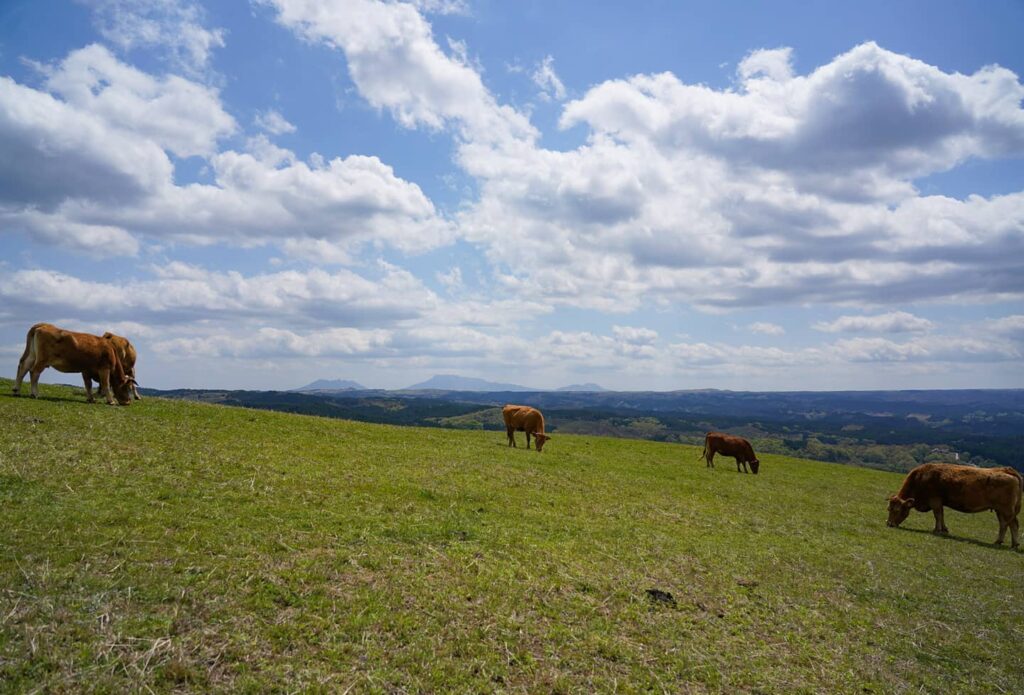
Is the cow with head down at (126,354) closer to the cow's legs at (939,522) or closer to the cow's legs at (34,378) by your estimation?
the cow's legs at (34,378)

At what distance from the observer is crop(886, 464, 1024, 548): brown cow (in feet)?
61.5

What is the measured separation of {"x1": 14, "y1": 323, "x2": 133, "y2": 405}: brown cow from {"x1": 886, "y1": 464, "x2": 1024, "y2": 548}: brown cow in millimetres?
31072

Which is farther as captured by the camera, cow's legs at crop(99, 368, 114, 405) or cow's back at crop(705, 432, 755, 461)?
cow's back at crop(705, 432, 755, 461)

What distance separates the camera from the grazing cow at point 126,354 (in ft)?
74.5

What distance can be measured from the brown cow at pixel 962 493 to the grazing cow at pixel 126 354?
31699 mm

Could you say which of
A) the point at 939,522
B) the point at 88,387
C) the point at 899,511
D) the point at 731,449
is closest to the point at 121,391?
the point at 88,387

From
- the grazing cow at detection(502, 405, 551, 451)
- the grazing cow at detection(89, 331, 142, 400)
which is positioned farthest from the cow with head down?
the grazing cow at detection(502, 405, 551, 451)

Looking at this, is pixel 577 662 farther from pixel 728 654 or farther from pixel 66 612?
pixel 66 612

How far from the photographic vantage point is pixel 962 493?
1955cm

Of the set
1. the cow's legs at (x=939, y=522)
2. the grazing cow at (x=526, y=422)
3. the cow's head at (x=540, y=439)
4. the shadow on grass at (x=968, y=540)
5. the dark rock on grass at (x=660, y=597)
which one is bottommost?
the shadow on grass at (x=968, y=540)

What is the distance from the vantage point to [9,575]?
22.2 feet

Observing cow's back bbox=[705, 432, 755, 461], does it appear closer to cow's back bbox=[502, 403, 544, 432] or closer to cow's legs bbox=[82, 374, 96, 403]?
cow's back bbox=[502, 403, 544, 432]

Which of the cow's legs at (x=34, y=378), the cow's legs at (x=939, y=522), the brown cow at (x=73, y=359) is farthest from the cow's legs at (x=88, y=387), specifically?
the cow's legs at (x=939, y=522)

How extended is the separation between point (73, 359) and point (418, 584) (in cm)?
1930
